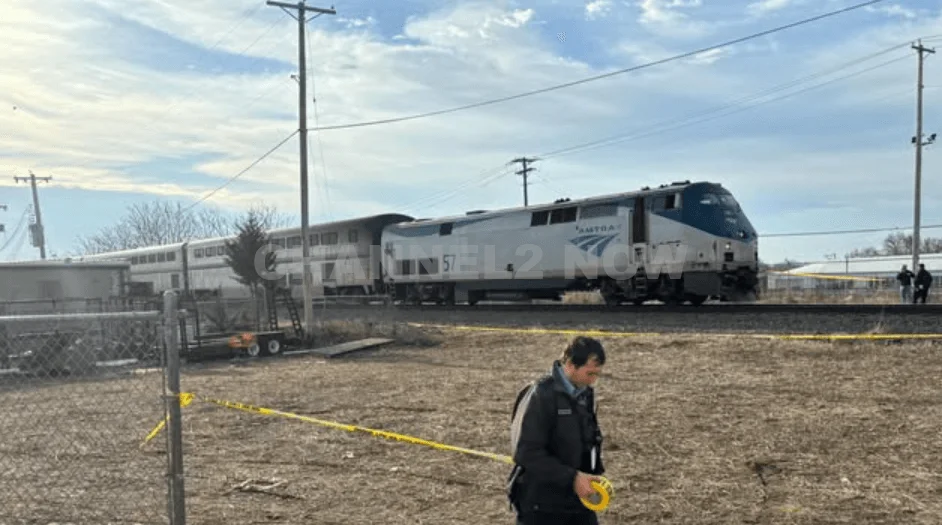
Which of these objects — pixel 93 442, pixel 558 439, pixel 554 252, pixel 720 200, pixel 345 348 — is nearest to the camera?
pixel 558 439

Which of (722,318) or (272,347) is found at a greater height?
(722,318)

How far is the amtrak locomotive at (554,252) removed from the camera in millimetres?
20219

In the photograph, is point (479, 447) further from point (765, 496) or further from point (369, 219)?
point (369, 219)

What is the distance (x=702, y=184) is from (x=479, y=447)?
1552 cm

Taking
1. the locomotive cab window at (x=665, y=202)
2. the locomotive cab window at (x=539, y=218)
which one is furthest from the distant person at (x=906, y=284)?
the locomotive cab window at (x=539, y=218)

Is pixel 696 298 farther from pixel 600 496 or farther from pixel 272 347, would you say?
pixel 600 496

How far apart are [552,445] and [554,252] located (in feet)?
68.1

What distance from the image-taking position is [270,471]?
6.59 metres

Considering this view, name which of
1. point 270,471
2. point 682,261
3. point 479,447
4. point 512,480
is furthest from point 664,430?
point 682,261

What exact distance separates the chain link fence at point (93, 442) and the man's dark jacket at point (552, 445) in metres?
1.99

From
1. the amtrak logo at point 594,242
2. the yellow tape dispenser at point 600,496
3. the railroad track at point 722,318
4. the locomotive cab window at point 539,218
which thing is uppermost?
the locomotive cab window at point 539,218

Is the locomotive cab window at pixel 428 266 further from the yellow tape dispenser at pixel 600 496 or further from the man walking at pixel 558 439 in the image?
the yellow tape dispenser at pixel 600 496

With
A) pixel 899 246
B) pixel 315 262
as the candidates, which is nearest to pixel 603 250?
pixel 315 262

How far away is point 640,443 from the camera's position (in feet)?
23.6
